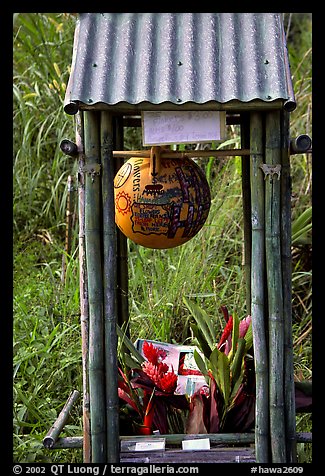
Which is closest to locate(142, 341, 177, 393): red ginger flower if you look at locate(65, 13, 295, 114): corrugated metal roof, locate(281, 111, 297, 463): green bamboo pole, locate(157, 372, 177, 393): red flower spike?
locate(157, 372, 177, 393): red flower spike

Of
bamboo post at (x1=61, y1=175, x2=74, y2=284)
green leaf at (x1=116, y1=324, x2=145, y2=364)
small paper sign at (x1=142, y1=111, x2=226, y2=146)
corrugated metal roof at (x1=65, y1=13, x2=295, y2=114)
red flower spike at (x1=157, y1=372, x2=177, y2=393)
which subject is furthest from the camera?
bamboo post at (x1=61, y1=175, x2=74, y2=284)

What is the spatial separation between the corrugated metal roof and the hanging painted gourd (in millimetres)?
447

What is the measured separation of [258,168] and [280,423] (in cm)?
106

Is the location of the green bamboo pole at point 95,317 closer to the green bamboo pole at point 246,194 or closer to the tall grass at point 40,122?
the green bamboo pole at point 246,194

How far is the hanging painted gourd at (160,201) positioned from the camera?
10.6ft

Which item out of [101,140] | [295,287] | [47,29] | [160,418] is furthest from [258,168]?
[47,29]

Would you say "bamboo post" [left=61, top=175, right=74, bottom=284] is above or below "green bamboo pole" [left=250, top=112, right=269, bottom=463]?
above

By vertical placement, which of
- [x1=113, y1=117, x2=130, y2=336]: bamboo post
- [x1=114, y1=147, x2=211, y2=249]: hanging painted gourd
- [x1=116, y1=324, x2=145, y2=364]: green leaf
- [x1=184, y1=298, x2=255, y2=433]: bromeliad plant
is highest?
[x1=114, y1=147, x2=211, y2=249]: hanging painted gourd

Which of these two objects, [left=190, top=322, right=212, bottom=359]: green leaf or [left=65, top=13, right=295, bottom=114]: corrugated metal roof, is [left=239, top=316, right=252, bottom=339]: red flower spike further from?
[left=65, top=13, right=295, bottom=114]: corrugated metal roof

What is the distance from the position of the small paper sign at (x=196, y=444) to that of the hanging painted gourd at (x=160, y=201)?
34.6 inches

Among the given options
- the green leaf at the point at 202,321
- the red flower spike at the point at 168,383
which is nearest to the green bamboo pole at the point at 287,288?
the red flower spike at the point at 168,383

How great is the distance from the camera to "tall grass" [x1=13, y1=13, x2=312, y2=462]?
421 cm

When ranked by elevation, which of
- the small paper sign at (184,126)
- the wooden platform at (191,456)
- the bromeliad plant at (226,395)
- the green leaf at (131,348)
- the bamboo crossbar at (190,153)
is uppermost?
the small paper sign at (184,126)

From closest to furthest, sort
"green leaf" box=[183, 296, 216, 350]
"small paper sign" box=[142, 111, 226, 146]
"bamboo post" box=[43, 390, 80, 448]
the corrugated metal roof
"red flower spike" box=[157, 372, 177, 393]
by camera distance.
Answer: the corrugated metal roof, "small paper sign" box=[142, 111, 226, 146], "bamboo post" box=[43, 390, 80, 448], "red flower spike" box=[157, 372, 177, 393], "green leaf" box=[183, 296, 216, 350]
